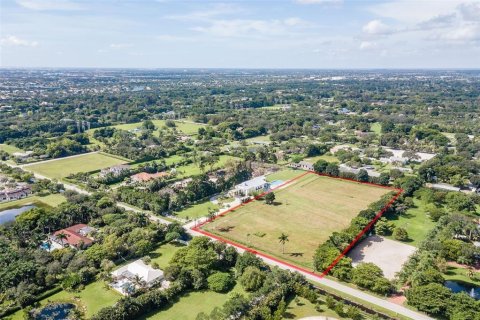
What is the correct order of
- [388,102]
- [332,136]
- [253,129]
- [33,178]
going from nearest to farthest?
[33,178] → [332,136] → [253,129] → [388,102]

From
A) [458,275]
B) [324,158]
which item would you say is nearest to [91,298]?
[458,275]

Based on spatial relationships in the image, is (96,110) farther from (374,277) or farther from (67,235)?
(374,277)

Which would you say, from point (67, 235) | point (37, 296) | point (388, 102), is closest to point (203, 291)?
point (37, 296)

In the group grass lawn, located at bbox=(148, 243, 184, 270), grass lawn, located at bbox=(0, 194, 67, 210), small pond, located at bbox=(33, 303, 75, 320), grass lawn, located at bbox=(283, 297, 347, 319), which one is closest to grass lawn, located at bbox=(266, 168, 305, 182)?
grass lawn, located at bbox=(148, 243, 184, 270)

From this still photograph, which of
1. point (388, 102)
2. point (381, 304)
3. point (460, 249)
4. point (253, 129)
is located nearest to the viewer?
point (381, 304)

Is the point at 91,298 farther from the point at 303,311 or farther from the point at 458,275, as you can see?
the point at 458,275

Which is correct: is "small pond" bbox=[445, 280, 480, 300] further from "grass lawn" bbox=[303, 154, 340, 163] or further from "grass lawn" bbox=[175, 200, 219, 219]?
"grass lawn" bbox=[303, 154, 340, 163]
